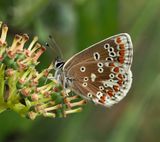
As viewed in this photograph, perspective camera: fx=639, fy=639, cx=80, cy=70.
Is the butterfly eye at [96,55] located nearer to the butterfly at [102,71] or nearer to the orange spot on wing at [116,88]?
the butterfly at [102,71]

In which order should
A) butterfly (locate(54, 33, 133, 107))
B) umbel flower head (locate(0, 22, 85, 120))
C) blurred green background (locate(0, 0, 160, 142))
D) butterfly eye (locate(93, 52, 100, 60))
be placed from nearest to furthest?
umbel flower head (locate(0, 22, 85, 120)) → butterfly (locate(54, 33, 133, 107)) → butterfly eye (locate(93, 52, 100, 60)) → blurred green background (locate(0, 0, 160, 142))

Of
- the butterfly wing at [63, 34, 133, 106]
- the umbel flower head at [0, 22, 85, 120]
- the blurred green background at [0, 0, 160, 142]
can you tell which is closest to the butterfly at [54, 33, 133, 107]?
the butterfly wing at [63, 34, 133, 106]

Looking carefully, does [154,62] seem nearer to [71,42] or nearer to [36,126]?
[71,42]

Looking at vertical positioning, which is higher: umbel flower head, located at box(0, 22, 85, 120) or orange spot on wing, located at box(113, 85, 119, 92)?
umbel flower head, located at box(0, 22, 85, 120)

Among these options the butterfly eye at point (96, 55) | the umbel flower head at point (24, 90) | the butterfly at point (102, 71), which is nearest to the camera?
the umbel flower head at point (24, 90)

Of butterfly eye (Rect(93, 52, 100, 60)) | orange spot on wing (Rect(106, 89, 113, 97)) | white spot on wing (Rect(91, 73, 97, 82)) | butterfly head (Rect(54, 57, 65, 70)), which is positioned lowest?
orange spot on wing (Rect(106, 89, 113, 97))

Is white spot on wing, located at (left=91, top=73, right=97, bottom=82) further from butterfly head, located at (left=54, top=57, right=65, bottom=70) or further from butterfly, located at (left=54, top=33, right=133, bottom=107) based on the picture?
butterfly head, located at (left=54, top=57, right=65, bottom=70)

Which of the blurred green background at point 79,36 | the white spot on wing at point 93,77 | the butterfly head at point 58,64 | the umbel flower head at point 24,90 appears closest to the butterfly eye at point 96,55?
the white spot on wing at point 93,77
